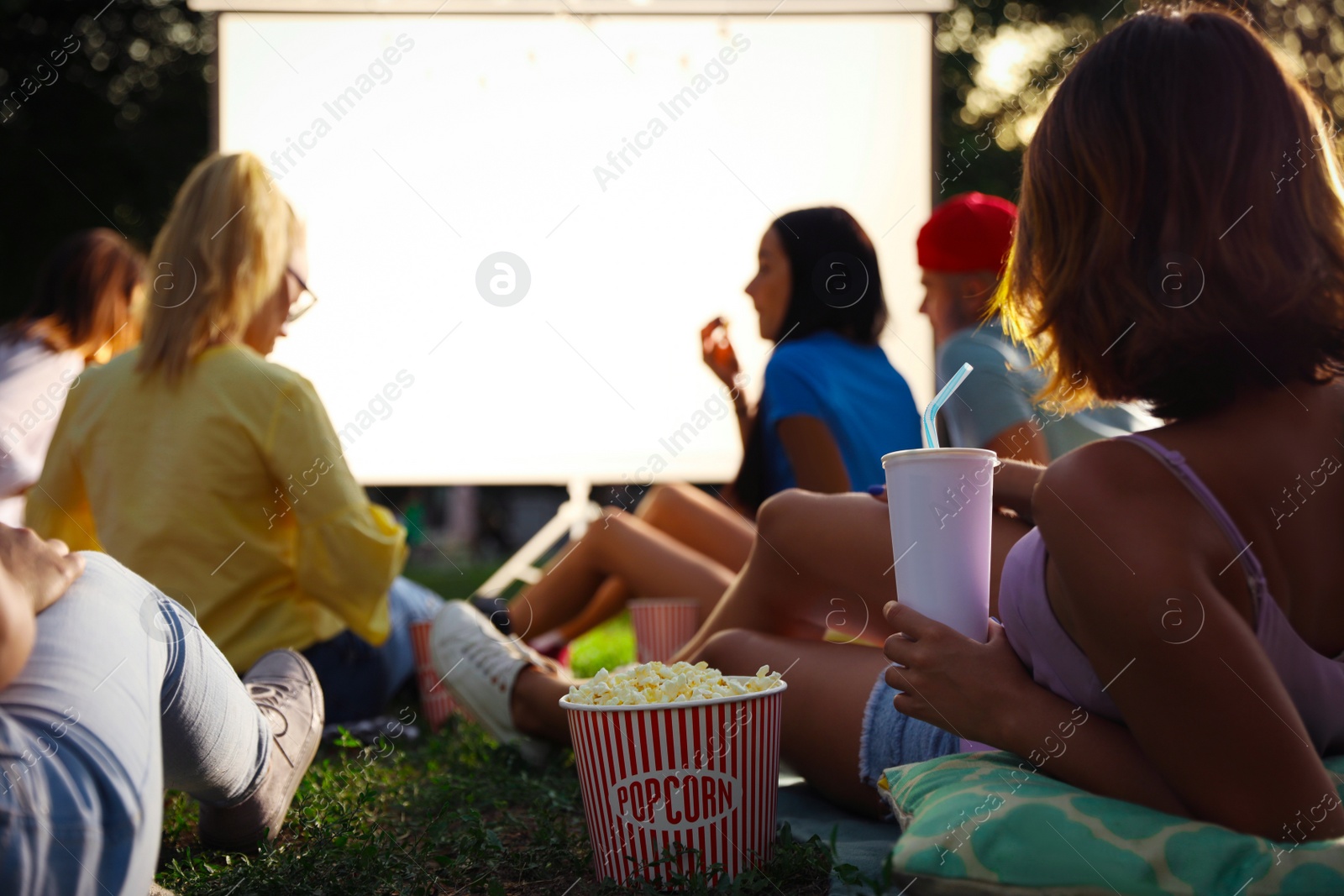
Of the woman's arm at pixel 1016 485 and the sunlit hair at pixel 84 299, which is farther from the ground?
the woman's arm at pixel 1016 485

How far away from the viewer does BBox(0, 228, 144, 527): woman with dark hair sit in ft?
10.8

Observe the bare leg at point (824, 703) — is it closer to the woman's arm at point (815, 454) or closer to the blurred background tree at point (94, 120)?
the woman's arm at point (815, 454)

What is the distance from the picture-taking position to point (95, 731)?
3.29 ft

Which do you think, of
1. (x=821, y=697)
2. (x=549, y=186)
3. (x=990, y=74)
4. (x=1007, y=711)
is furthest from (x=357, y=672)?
(x=990, y=74)

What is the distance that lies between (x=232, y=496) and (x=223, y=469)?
67mm

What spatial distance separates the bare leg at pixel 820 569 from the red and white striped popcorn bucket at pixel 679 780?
1.07 ft

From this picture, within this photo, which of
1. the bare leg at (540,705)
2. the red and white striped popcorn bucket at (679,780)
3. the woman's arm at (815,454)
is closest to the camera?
the red and white striped popcorn bucket at (679,780)

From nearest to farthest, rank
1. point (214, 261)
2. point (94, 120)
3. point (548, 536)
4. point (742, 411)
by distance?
point (214, 261) < point (742, 411) < point (548, 536) < point (94, 120)

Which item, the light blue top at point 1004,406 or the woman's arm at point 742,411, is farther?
the woman's arm at point 742,411

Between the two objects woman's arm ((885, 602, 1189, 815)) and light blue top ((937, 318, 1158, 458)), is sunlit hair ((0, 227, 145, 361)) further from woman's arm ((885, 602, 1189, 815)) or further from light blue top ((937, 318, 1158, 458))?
woman's arm ((885, 602, 1189, 815))

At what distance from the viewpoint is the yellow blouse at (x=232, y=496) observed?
2.11 meters

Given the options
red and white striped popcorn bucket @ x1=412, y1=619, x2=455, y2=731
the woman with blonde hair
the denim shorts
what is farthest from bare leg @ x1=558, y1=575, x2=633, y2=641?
the denim shorts

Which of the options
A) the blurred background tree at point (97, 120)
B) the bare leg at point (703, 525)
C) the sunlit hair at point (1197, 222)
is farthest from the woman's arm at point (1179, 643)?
the blurred background tree at point (97, 120)

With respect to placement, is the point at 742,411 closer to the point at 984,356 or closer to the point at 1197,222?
the point at 984,356
